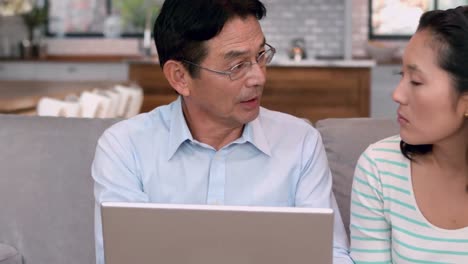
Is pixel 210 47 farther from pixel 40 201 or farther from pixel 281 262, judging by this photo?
pixel 40 201

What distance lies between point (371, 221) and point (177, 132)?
476 mm

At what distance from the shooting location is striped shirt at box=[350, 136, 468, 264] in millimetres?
1456

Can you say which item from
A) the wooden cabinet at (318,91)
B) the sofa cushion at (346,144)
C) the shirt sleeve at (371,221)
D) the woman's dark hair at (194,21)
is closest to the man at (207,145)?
the woman's dark hair at (194,21)

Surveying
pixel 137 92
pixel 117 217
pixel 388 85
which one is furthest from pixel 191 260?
pixel 388 85

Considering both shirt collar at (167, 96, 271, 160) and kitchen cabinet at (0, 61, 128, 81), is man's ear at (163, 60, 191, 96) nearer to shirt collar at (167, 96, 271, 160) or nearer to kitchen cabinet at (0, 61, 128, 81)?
shirt collar at (167, 96, 271, 160)

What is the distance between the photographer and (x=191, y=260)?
1114 millimetres

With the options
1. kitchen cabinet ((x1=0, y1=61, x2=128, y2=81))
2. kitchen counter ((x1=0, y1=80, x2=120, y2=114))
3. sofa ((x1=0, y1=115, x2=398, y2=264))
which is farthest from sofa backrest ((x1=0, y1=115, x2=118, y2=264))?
kitchen cabinet ((x1=0, y1=61, x2=128, y2=81))

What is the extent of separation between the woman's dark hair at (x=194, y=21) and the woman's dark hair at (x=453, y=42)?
1.35 ft

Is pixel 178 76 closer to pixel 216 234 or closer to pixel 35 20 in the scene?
pixel 216 234

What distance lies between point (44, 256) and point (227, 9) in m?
0.95

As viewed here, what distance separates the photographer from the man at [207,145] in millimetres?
1634

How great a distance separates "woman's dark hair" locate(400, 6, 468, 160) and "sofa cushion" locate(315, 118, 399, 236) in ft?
2.05

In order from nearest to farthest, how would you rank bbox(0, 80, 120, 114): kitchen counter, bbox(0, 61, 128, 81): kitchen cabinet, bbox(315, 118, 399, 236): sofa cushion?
1. bbox(315, 118, 399, 236): sofa cushion
2. bbox(0, 80, 120, 114): kitchen counter
3. bbox(0, 61, 128, 81): kitchen cabinet

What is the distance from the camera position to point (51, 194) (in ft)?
7.02
